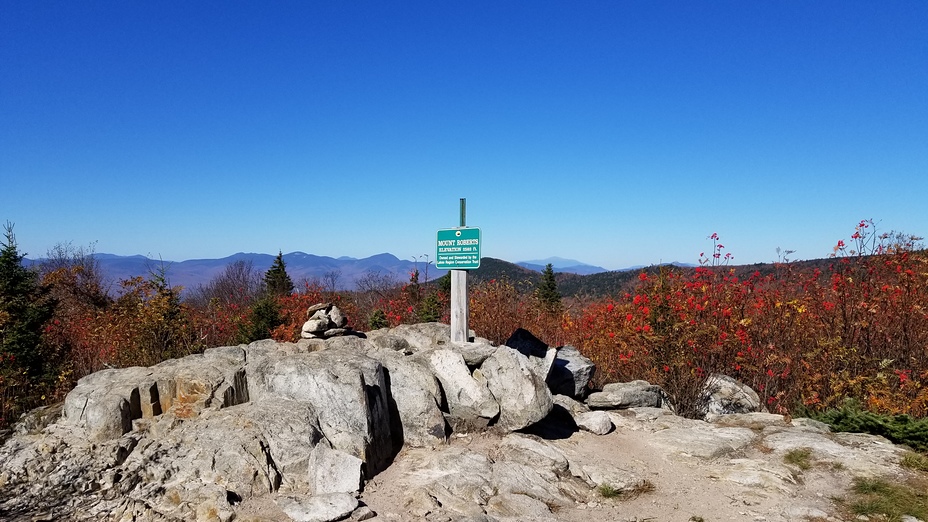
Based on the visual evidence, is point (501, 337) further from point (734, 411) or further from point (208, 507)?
point (208, 507)

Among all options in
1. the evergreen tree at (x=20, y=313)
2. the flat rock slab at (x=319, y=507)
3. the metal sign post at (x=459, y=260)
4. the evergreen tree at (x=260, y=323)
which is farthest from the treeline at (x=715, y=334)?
the flat rock slab at (x=319, y=507)

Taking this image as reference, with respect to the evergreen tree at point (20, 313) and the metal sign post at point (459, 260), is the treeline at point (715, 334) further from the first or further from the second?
the metal sign post at point (459, 260)

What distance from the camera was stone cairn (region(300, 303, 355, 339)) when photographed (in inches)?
364

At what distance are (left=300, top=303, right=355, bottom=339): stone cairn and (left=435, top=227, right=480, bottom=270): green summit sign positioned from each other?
7.12ft

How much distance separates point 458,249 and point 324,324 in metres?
2.80

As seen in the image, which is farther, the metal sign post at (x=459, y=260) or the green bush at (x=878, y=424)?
the metal sign post at (x=459, y=260)

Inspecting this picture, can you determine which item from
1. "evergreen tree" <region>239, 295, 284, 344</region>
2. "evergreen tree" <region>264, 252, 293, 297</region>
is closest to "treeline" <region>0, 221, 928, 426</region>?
"evergreen tree" <region>239, 295, 284, 344</region>

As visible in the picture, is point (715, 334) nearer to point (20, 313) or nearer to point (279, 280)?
point (20, 313)

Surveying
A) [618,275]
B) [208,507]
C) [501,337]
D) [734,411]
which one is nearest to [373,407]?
[208,507]

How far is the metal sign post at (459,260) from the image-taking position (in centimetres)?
841

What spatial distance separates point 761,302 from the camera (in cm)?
983

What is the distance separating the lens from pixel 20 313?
10133mm

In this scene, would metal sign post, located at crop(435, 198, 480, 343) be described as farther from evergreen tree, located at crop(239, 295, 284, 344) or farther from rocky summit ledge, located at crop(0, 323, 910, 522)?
evergreen tree, located at crop(239, 295, 284, 344)

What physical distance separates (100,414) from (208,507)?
2.39 m
